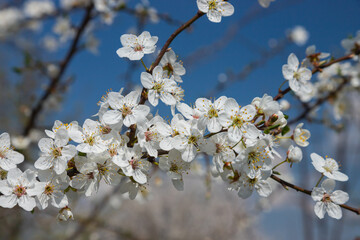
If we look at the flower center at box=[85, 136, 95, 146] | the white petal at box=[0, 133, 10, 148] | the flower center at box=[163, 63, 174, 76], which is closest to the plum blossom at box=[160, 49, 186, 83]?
the flower center at box=[163, 63, 174, 76]

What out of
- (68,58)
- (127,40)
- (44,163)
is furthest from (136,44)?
(68,58)

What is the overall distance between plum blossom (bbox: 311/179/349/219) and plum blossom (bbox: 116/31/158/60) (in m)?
0.71

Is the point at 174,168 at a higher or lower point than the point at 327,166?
lower

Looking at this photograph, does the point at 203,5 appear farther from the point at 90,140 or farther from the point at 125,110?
the point at 90,140

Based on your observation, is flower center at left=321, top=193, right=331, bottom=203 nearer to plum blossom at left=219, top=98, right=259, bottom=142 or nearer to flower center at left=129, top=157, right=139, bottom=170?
plum blossom at left=219, top=98, right=259, bottom=142

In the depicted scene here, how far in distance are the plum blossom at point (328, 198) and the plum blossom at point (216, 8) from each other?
0.64 m

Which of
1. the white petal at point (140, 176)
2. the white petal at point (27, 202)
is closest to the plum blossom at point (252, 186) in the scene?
the white petal at point (140, 176)

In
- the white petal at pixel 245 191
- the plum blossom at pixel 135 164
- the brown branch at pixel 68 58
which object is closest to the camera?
the plum blossom at pixel 135 164

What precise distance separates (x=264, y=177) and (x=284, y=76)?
405 millimetres

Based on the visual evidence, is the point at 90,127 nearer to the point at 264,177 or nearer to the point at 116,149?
the point at 116,149

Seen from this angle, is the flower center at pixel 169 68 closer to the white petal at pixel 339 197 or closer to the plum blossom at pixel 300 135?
the plum blossom at pixel 300 135

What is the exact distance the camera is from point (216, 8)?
965 millimetres

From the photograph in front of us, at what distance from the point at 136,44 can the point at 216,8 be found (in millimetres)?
301

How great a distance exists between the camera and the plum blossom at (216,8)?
93 centimetres
